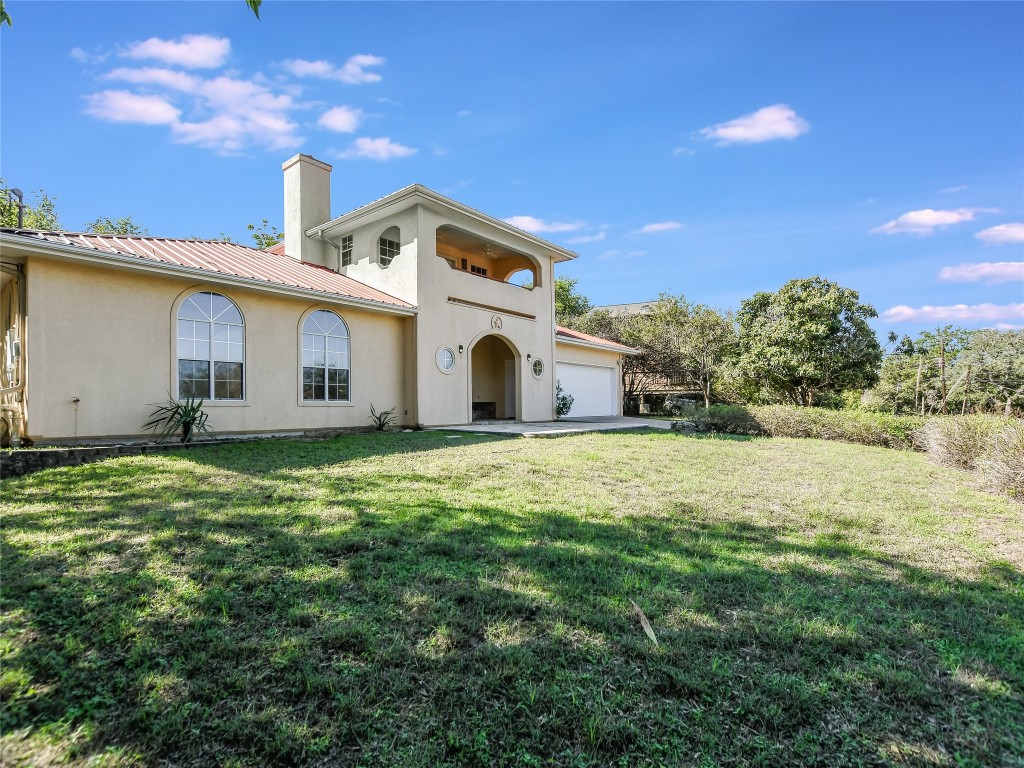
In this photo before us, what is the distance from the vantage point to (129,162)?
1691 cm

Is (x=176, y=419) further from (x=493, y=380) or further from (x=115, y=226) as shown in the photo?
(x=115, y=226)

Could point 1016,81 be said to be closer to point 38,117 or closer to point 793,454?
point 793,454

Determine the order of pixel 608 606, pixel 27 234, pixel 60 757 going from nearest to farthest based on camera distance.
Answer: pixel 60 757
pixel 608 606
pixel 27 234

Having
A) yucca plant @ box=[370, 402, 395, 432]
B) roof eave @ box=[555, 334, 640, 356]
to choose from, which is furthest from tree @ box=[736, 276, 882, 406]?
yucca plant @ box=[370, 402, 395, 432]

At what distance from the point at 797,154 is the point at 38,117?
2038 cm

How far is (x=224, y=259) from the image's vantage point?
11.2 m

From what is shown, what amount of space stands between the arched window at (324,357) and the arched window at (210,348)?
144 centimetres

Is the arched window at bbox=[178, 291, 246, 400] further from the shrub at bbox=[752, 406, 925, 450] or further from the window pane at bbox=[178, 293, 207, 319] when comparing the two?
the shrub at bbox=[752, 406, 925, 450]

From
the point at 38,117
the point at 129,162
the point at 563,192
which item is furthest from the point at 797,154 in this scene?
the point at 129,162

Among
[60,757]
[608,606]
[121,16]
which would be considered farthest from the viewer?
[121,16]

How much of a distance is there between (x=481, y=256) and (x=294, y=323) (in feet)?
29.0

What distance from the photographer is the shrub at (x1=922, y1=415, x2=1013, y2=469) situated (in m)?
9.12

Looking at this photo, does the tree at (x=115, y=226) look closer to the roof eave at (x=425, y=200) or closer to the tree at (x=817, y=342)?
the roof eave at (x=425, y=200)

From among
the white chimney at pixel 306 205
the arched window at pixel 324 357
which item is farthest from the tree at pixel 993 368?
the white chimney at pixel 306 205
